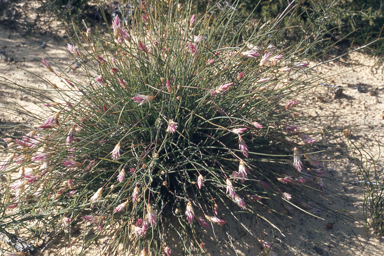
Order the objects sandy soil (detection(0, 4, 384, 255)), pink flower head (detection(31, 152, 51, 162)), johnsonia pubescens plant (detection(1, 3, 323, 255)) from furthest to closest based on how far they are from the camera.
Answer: sandy soil (detection(0, 4, 384, 255)) < johnsonia pubescens plant (detection(1, 3, 323, 255)) < pink flower head (detection(31, 152, 51, 162))

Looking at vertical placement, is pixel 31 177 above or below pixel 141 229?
above

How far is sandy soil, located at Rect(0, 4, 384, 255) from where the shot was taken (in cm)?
208

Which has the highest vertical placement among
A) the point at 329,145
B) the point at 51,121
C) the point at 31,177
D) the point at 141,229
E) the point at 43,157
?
the point at 51,121

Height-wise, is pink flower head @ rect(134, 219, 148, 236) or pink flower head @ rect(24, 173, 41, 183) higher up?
pink flower head @ rect(24, 173, 41, 183)

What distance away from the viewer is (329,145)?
2.63m

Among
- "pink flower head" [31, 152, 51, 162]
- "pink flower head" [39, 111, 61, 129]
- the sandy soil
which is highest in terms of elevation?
"pink flower head" [39, 111, 61, 129]

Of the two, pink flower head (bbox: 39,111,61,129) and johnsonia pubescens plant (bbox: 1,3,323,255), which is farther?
johnsonia pubescens plant (bbox: 1,3,323,255)

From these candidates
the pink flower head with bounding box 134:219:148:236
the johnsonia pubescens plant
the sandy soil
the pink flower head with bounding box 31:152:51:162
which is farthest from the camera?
the sandy soil

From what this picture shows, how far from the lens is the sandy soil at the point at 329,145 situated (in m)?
2.08

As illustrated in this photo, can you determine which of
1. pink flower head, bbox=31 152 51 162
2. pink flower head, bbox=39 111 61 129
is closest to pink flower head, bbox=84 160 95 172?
pink flower head, bbox=31 152 51 162

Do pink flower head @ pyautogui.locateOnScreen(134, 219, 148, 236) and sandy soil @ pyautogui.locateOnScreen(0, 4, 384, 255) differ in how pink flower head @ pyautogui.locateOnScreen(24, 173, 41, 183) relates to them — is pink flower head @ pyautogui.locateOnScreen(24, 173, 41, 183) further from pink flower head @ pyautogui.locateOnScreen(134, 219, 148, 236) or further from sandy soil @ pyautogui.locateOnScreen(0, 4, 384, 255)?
pink flower head @ pyautogui.locateOnScreen(134, 219, 148, 236)

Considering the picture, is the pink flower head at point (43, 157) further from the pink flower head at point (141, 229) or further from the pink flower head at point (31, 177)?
the pink flower head at point (141, 229)

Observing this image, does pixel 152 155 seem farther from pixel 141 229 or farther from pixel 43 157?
pixel 43 157

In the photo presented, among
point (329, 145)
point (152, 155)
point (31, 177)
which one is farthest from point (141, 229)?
point (329, 145)
